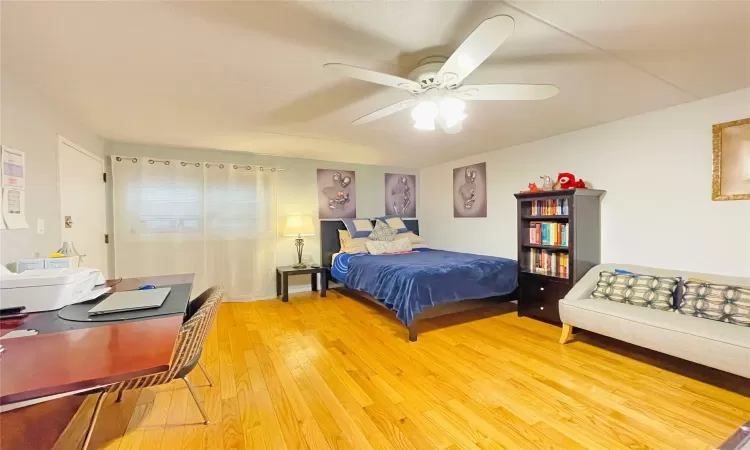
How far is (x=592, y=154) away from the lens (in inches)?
129

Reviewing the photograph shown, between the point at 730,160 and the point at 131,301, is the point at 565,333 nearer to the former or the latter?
the point at 730,160

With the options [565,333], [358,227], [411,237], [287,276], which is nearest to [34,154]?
[287,276]

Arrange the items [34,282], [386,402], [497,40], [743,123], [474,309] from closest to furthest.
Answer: [497,40] < [34,282] < [386,402] < [743,123] < [474,309]

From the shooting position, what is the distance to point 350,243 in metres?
4.61

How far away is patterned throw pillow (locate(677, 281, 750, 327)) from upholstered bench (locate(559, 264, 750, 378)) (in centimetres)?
7

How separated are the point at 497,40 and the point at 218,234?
404cm

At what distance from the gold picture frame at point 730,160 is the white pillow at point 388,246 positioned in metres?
3.21

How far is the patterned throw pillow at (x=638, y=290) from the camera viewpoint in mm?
2510

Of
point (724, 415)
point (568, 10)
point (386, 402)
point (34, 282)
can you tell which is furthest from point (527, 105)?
point (34, 282)

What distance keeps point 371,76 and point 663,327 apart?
259cm

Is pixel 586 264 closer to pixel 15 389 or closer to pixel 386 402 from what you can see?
pixel 386 402

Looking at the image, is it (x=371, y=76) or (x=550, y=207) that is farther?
(x=550, y=207)

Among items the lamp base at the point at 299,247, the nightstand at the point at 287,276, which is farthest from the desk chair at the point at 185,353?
the lamp base at the point at 299,247

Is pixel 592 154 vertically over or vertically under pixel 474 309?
over
